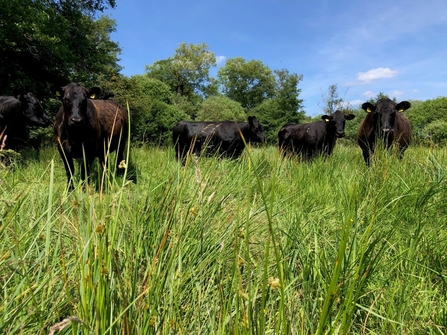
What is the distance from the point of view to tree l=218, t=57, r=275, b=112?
203 ft

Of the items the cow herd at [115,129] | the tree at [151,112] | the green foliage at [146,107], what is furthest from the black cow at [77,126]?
the tree at [151,112]

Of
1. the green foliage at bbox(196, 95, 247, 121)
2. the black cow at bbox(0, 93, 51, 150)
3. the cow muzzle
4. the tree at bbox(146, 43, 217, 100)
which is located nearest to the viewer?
the cow muzzle

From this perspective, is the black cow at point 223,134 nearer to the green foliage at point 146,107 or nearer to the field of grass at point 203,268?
the green foliage at point 146,107

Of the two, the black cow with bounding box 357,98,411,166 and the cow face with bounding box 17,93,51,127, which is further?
the cow face with bounding box 17,93,51,127

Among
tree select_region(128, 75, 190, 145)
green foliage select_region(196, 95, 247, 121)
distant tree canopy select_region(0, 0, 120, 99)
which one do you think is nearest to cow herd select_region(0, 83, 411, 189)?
distant tree canopy select_region(0, 0, 120, 99)

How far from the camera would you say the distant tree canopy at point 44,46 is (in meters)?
10.2

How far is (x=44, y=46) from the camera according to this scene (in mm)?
11539

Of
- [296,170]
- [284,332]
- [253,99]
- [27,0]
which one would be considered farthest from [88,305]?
[253,99]

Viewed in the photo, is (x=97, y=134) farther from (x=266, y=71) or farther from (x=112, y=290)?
(x=266, y=71)

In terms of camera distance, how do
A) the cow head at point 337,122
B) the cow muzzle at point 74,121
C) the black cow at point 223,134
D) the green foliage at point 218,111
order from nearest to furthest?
the cow muzzle at point 74,121, the cow head at point 337,122, the black cow at point 223,134, the green foliage at point 218,111

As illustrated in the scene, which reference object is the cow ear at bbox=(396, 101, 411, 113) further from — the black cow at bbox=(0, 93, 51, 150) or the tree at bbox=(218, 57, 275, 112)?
the tree at bbox=(218, 57, 275, 112)

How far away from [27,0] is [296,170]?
37.5 ft

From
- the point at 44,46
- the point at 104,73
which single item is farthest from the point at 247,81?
the point at 44,46

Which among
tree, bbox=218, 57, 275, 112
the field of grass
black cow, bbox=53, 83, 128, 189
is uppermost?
tree, bbox=218, 57, 275, 112
